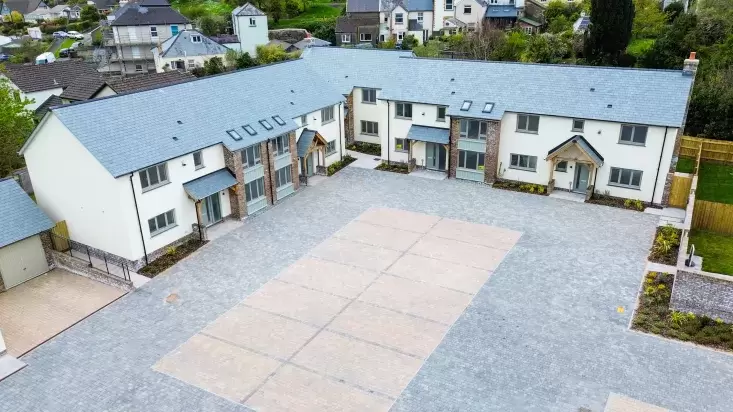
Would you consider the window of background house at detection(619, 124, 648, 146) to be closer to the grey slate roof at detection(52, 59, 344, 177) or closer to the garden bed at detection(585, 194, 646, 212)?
the garden bed at detection(585, 194, 646, 212)

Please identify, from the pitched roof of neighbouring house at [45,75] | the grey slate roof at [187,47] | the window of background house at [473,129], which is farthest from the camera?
the grey slate roof at [187,47]

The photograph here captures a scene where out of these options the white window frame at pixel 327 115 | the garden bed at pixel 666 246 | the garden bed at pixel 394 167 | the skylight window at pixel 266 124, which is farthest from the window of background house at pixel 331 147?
the garden bed at pixel 666 246

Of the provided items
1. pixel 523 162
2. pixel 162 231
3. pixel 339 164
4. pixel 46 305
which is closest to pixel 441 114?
pixel 523 162

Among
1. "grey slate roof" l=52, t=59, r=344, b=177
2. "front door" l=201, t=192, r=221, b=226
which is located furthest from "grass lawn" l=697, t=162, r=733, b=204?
"front door" l=201, t=192, r=221, b=226

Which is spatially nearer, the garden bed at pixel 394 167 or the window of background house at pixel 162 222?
the window of background house at pixel 162 222

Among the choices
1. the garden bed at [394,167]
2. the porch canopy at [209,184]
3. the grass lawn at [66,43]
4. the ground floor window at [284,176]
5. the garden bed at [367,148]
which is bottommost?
the garden bed at [394,167]

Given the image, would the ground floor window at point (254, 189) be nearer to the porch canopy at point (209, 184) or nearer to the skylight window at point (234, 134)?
the porch canopy at point (209, 184)

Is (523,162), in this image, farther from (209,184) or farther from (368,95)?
(209,184)
